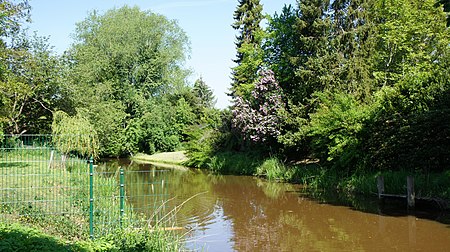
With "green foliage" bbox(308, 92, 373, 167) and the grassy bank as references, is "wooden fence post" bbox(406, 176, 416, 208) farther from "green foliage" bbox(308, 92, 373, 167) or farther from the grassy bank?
the grassy bank

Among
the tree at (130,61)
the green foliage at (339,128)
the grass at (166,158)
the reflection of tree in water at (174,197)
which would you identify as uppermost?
the tree at (130,61)

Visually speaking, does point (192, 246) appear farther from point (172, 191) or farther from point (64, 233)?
point (172, 191)

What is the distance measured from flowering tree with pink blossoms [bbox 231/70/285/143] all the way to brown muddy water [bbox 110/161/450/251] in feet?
18.6

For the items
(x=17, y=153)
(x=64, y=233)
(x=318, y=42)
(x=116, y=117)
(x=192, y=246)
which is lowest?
(x=192, y=246)

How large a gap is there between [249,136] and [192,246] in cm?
1614

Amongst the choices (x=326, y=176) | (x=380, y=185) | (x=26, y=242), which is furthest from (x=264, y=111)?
(x=26, y=242)

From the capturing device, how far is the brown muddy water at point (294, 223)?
10172 millimetres

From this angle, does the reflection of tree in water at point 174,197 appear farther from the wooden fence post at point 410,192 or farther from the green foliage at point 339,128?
the wooden fence post at point 410,192

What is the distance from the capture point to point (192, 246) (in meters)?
10.1

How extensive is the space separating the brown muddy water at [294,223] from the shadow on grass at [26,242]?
2.09m

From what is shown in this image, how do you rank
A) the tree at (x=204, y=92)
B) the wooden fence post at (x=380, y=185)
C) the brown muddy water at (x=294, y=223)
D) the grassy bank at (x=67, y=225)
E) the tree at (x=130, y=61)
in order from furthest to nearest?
the tree at (x=204, y=92), the tree at (x=130, y=61), the wooden fence post at (x=380, y=185), the brown muddy water at (x=294, y=223), the grassy bank at (x=67, y=225)

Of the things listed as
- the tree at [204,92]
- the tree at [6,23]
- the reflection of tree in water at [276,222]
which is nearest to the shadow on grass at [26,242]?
the reflection of tree in water at [276,222]

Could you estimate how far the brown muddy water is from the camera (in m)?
10.2

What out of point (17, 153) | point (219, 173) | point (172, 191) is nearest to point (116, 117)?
point (219, 173)
